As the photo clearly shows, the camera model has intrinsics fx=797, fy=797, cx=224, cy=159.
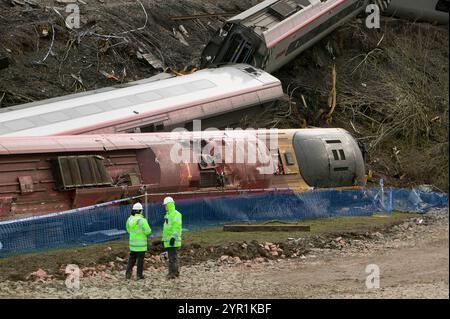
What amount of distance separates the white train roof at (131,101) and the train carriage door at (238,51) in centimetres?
119

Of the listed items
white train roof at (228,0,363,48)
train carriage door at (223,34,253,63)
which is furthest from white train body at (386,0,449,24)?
train carriage door at (223,34,253,63)

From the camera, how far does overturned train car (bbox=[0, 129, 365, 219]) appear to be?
19.4 m

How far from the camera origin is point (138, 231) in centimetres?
1444

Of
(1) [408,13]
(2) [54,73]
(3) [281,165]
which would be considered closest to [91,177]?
(3) [281,165]

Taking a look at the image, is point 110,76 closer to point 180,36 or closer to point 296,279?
point 180,36

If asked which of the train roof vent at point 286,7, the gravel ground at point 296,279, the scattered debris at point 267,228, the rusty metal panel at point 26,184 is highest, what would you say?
the train roof vent at point 286,7

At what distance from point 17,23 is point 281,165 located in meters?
14.7

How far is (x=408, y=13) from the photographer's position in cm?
4397

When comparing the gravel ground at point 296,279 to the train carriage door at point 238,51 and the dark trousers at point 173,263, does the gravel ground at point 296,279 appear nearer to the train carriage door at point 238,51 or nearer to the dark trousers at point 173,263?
the dark trousers at point 173,263

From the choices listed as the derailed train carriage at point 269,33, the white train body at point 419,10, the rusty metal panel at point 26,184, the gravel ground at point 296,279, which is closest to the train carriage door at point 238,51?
the derailed train carriage at point 269,33

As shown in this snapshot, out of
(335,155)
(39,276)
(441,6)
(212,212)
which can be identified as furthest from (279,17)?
(39,276)

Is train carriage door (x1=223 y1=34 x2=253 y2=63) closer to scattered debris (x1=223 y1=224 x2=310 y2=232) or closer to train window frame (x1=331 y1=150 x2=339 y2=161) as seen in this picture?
train window frame (x1=331 y1=150 x2=339 y2=161)

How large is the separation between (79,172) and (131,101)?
6282mm

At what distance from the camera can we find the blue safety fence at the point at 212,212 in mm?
17156
